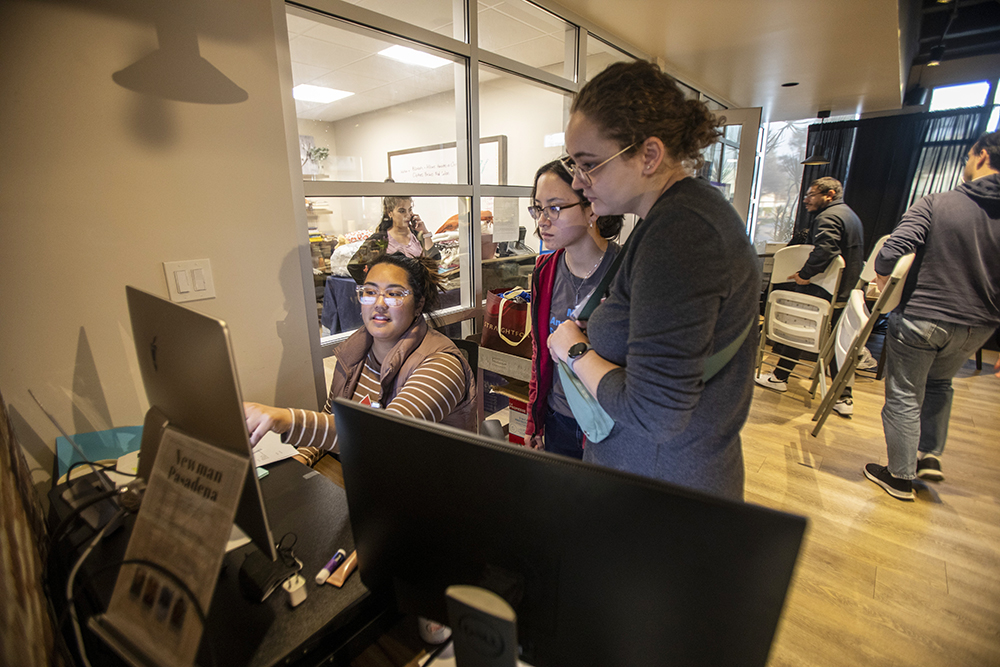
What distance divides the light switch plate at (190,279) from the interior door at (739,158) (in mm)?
3400

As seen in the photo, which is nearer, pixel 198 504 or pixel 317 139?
pixel 198 504

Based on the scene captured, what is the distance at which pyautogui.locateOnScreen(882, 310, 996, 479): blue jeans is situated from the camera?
210cm

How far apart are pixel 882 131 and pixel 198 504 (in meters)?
8.42

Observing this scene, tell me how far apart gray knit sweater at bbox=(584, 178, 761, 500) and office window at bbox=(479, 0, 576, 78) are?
2186 mm

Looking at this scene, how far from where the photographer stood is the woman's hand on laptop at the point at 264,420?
39.6 inches

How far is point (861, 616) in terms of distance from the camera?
63.6 inches

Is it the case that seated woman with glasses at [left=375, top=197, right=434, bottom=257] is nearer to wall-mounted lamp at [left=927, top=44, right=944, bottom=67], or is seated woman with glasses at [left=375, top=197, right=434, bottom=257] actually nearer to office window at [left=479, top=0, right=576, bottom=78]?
office window at [left=479, top=0, right=576, bottom=78]

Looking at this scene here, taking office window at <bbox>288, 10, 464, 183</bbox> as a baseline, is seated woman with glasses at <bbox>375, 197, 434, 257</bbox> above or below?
below

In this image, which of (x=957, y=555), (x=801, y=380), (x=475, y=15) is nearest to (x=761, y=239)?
(x=801, y=380)

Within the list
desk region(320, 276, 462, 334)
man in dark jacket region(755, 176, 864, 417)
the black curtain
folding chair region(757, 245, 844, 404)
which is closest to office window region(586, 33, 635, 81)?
man in dark jacket region(755, 176, 864, 417)

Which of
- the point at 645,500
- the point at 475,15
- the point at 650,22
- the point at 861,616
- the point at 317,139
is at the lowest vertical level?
the point at 861,616

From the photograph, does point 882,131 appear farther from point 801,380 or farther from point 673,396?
point 673,396

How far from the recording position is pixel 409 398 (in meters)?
1.32

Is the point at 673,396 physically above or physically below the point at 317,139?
below
